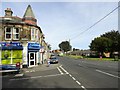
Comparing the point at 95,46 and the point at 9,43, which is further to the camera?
the point at 95,46

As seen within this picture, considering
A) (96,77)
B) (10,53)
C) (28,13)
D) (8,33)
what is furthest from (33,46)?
(96,77)

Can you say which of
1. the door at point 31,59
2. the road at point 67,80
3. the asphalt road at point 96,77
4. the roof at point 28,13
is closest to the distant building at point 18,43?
the door at point 31,59

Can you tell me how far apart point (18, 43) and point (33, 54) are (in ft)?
12.1

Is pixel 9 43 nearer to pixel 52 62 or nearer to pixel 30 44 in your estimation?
pixel 30 44

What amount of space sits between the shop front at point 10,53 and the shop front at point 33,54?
2153mm

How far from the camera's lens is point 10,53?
2827 centimetres

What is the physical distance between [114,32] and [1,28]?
67272 millimetres

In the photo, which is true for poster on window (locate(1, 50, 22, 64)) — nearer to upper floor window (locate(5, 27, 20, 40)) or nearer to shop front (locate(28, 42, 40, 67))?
shop front (locate(28, 42, 40, 67))

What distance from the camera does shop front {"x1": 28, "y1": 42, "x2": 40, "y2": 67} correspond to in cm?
3081

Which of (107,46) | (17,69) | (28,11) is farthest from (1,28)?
(107,46)

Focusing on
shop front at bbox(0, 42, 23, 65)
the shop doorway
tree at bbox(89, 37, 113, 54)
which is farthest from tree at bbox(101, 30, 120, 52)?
shop front at bbox(0, 42, 23, 65)

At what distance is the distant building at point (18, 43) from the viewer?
2826 centimetres

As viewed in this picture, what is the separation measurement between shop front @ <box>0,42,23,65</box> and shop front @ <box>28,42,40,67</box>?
84.8 inches

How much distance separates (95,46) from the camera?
87.2 metres
